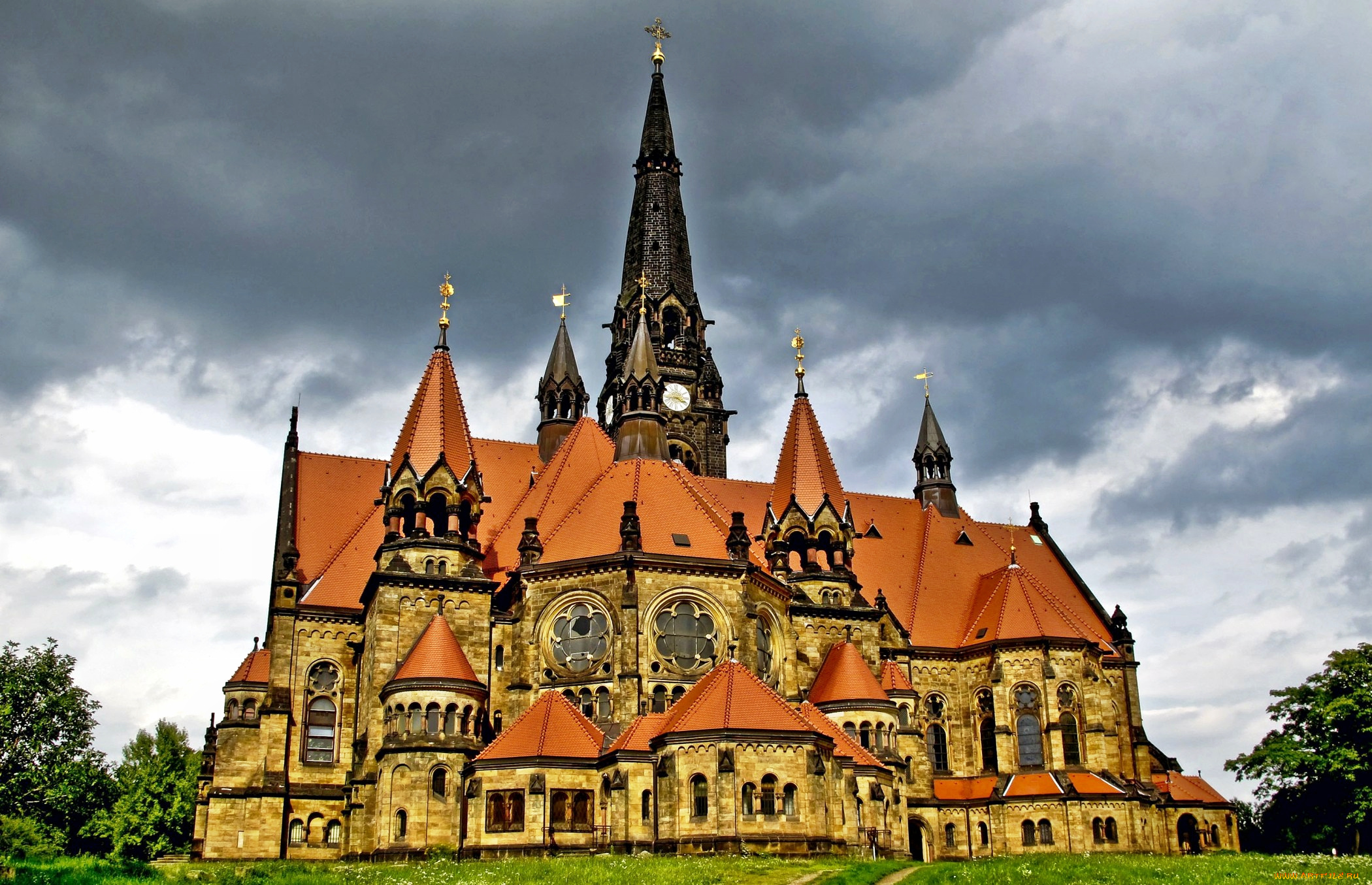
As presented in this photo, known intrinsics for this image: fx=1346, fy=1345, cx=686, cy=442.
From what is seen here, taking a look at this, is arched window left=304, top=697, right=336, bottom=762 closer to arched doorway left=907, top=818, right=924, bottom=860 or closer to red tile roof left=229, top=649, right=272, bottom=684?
red tile roof left=229, top=649, right=272, bottom=684

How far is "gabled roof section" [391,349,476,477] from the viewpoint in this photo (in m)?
51.9

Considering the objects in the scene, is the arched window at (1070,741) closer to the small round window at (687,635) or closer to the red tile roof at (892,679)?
the red tile roof at (892,679)

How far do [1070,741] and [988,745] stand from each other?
3.67m

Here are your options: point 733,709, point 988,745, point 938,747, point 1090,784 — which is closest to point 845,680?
point 938,747

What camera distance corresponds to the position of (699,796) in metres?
42.4

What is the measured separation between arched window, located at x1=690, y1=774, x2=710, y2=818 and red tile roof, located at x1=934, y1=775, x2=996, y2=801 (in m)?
19.7

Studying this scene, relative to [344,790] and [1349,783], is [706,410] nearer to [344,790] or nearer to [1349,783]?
[344,790]

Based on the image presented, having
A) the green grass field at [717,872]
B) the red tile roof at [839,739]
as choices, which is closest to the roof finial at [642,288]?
the red tile roof at [839,739]

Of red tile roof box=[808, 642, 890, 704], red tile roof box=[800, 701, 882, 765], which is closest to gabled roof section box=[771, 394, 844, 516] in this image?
red tile roof box=[808, 642, 890, 704]

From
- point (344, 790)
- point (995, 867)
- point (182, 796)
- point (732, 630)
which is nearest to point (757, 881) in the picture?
point (995, 867)

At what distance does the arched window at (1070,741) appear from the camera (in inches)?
2272

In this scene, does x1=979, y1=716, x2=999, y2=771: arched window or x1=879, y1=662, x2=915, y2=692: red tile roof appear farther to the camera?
x1=979, y1=716, x2=999, y2=771: arched window

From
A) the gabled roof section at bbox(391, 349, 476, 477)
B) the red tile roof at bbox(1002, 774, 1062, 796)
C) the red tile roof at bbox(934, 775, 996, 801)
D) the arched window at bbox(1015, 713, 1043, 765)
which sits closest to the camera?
the gabled roof section at bbox(391, 349, 476, 477)

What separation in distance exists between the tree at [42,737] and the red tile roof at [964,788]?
121 ft
